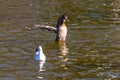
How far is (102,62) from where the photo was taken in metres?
19.1

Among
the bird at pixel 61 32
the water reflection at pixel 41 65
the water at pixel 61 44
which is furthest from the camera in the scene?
the bird at pixel 61 32

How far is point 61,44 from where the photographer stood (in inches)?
890

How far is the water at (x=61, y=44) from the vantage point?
17703 millimetres

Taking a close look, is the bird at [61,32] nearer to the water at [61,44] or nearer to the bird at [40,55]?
the water at [61,44]

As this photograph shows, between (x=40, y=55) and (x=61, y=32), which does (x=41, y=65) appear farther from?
(x=61, y=32)

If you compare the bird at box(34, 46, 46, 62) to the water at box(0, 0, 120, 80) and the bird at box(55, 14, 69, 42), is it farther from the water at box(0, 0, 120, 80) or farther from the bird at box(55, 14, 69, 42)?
the bird at box(55, 14, 69, 42)

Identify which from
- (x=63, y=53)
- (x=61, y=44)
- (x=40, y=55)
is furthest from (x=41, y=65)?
(x=61, y=44)

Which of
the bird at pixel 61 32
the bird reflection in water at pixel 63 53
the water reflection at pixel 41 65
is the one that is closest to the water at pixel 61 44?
the bird reflection in water at pixel 63 53

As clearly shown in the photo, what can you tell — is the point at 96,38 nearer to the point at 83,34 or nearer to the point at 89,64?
the point at 83,34

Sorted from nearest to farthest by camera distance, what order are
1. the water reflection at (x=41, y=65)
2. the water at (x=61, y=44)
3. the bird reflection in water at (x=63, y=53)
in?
the water at (x=61, y=44) < the water reflection at (x=41, y=65) < the bird reflection in water at (x=63, y=53)

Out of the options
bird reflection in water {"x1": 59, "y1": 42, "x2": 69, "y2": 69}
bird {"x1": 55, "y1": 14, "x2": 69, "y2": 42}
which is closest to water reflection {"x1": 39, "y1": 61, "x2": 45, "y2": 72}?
bird reflection in water {"x1": 59, "y1": 42, "x2": 69, "y2": 69}

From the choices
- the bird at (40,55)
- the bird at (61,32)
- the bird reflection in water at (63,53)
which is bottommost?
the bird reflection in water at (63,53)

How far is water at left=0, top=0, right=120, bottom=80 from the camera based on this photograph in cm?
1770

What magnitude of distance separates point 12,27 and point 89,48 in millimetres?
5620
